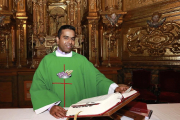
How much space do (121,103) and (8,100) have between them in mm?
4149

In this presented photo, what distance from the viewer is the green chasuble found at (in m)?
1.87

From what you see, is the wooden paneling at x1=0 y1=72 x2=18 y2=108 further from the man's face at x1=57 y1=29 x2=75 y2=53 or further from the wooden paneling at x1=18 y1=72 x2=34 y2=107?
the man's face at x1=57 y1=29 x2=75 y2=53

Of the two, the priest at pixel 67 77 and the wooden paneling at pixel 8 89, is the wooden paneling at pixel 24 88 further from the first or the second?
the priest at pixel 67 77

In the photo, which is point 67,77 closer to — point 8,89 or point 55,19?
point 8,89

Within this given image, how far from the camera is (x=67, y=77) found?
1.90 m

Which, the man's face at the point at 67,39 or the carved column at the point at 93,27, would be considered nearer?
the man's face at the point at 67,39

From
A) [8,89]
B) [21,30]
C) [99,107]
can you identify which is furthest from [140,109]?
[21,30]

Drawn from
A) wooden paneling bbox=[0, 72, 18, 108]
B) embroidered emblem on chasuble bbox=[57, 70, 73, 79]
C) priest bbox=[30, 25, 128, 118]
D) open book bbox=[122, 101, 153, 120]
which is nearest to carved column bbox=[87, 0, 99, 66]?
wooden paneling bbox=[0, 72, 18, 108]

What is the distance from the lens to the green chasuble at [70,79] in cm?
187

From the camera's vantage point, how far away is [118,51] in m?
5.79

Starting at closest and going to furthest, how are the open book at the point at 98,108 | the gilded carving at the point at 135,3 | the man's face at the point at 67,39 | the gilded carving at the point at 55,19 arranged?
the open book at the point at 98,108 < the man's face at the point at 67,39 < the gilded carving at the point at 135,3 < the gilded carving at the point at 55,19

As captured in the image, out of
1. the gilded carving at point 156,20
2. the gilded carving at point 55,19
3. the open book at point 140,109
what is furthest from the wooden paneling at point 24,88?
the gilded carving at point 156,20

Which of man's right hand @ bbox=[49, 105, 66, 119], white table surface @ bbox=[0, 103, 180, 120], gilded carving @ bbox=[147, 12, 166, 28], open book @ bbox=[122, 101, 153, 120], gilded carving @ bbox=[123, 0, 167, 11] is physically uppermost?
gilded carving @ bbox=[123, 0, 167, 11]

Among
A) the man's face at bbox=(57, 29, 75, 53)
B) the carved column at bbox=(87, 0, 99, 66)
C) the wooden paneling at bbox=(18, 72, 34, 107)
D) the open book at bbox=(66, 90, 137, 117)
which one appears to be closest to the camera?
the open book at bbox=(66, 90, 137, 117)
